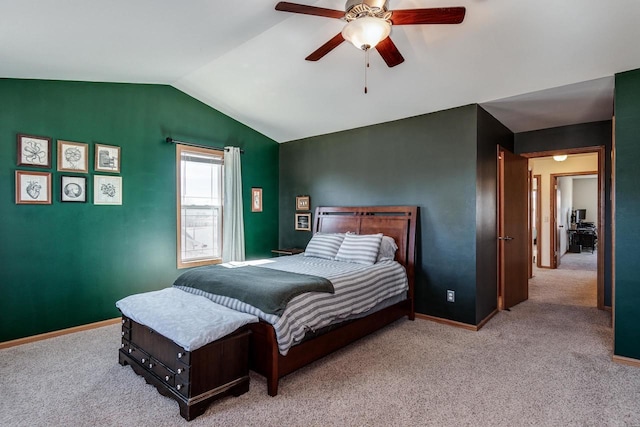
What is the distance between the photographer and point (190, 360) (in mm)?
2051

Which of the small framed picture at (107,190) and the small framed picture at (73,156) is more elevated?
the small framed picture at (73,156)

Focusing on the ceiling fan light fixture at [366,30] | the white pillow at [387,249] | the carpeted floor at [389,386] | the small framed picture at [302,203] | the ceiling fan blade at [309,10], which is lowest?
the carpeted floor at [389,386]

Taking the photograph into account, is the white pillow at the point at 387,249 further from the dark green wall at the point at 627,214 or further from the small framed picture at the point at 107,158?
the small framed picture at the point at 107,158

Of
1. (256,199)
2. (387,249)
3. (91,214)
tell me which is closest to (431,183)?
(387,249)

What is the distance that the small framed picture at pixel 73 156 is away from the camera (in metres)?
3.47

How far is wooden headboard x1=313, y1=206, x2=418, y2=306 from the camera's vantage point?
4035mm

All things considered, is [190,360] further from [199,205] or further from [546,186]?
[546,186]

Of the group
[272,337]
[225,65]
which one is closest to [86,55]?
[225,65]

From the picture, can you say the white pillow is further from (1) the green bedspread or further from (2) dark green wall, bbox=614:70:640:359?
(2) dark green wall, bbox=614:70:640:359

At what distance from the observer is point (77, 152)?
3.58 metres

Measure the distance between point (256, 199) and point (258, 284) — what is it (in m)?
2.91

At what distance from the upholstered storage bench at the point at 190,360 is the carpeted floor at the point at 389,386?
4.3 inches

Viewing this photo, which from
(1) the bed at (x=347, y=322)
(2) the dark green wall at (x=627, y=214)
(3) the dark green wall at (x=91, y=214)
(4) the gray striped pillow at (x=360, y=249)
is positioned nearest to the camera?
(1) the bed at (x=347, y=322)

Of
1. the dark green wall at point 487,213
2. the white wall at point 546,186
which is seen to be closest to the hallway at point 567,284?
the white wall at point 546,186
